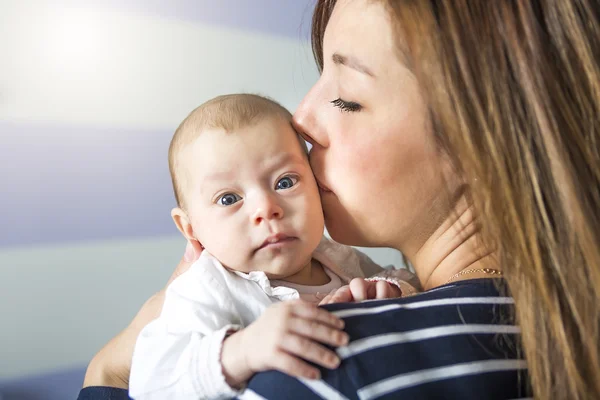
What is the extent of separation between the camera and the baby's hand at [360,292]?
1066 mm

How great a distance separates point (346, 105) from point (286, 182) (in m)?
0.21

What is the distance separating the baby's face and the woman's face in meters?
0.07

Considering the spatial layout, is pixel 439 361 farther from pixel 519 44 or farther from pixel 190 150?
pixel 190 150

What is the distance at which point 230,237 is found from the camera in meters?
1.15

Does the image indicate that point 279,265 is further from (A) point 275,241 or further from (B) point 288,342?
(B) point 288,342

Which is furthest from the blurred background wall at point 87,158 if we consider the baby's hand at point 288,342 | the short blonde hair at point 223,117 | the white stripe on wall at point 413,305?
the white stripe on wall at point 413,305

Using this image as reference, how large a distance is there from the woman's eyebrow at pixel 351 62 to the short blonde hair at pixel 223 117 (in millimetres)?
212

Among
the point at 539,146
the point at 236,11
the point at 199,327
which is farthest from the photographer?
the point at 236,11

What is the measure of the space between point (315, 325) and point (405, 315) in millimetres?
137

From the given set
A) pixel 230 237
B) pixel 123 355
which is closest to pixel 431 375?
pixel 230 237

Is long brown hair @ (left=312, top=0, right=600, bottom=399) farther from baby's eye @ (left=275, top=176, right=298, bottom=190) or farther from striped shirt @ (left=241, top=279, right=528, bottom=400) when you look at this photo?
baby's eye @ (left=275, top=176, right=298, bottom=190)

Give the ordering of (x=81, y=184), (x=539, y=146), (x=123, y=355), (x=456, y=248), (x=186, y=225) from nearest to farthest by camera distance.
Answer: (x=539, y=146), (x=456, y=248), (x=186, y=225), (x=123, y=355), (x=81, y=184)

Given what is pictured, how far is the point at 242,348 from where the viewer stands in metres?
0.89

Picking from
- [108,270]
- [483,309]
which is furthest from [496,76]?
[108,270]
